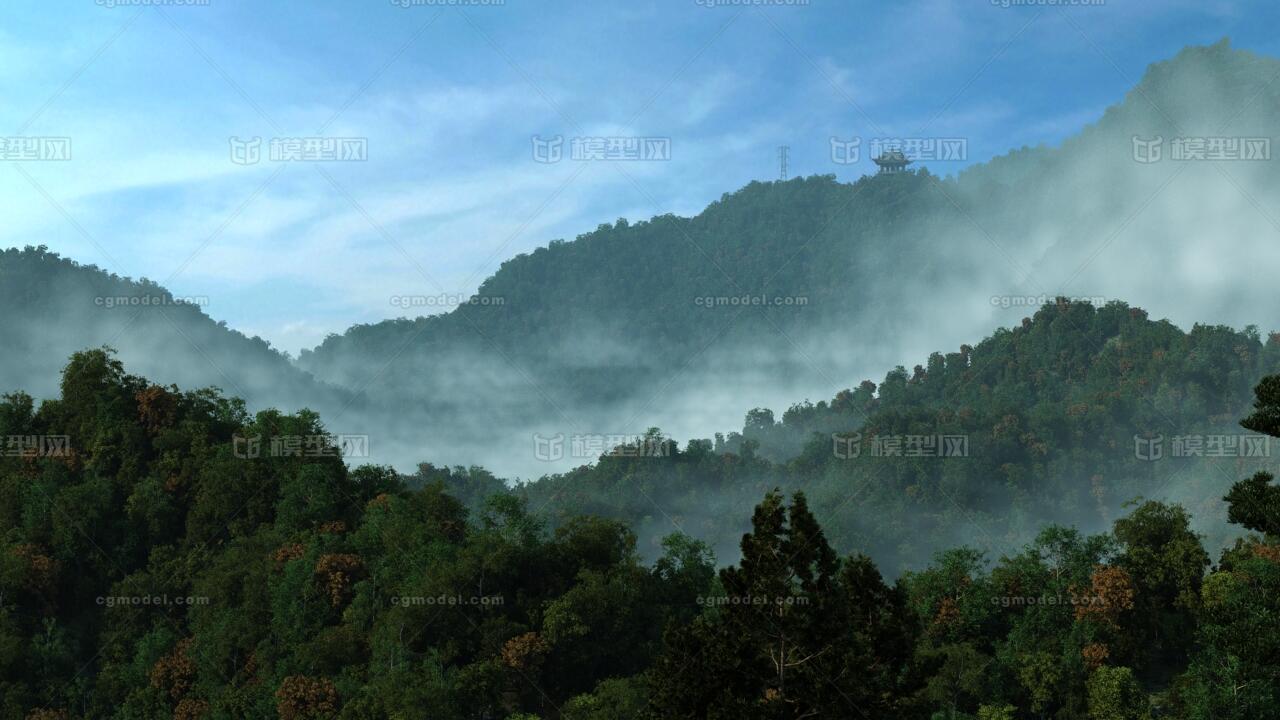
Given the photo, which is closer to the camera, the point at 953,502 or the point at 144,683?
the point at 144,683

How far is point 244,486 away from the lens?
212 feet

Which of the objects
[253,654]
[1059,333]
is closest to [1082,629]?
[253,654]

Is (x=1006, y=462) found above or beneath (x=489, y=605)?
above

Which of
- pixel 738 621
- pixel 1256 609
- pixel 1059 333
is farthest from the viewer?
pixel 1059 333

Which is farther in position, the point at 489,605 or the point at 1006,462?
the point at 1006,462

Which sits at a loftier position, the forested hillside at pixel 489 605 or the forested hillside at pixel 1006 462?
the forested hillside at pixel 1006 462

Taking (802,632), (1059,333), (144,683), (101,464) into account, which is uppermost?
(1059,333)

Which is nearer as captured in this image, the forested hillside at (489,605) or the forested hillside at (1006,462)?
the forested hillside at (489,605)

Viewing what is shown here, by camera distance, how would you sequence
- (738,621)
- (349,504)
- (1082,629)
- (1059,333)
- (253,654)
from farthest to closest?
(1059,333) → (349,504) → (253,654) → (1082,629) → (738,621)

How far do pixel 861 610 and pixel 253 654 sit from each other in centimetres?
3402

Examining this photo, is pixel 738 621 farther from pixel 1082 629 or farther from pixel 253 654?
pixel 253 654

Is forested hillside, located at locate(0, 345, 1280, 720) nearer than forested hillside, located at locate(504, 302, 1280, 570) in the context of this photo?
Yes

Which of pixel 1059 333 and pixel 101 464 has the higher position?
pixel 1059 333

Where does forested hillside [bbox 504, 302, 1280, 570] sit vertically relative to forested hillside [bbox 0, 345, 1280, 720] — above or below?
above
